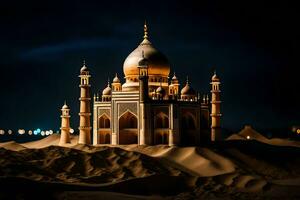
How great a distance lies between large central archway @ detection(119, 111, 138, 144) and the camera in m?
43.5

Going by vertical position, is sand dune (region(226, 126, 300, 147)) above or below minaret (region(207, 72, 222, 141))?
below

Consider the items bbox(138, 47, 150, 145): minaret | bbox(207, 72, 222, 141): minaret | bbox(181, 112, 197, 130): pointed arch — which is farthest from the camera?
bbox(207, 72, 222, 141): minaret

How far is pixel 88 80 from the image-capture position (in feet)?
151

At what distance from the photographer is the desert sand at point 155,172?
85.1 feet

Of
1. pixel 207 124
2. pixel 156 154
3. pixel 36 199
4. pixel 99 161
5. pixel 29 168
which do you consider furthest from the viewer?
pixel 207 124

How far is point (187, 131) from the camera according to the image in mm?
44188

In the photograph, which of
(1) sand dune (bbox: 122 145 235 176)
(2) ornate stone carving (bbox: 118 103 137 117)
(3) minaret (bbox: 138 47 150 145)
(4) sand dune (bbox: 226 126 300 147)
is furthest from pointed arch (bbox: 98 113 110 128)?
(4) sand dune (bbox: 226 126 300 147)

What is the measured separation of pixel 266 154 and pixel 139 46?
1431 centimetres

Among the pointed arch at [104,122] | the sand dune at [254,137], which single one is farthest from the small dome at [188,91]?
the sand dune at [254,137]

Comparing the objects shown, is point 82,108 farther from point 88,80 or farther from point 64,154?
point 64,154

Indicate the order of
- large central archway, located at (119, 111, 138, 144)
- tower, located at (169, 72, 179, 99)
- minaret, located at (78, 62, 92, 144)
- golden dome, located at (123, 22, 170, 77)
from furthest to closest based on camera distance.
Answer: tower, located at (169, 72, 179, 99) → golden dome, located at (123, 22, 170, 77) → minaret, located at (78, 62, 92, 144) → large central archway, located at (119, 111, 138, 144)

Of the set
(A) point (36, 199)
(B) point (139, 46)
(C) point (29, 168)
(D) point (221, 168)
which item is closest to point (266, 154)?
(D) point (221, 168)

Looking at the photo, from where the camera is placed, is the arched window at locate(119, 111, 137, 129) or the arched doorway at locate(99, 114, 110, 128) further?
→ the arched doorway at locate(99, 114, 110, 128)

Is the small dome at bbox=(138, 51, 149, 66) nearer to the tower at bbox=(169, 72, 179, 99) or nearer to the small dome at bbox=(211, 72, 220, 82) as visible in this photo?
the tower at bbox=(169, 72, 179, 99)
